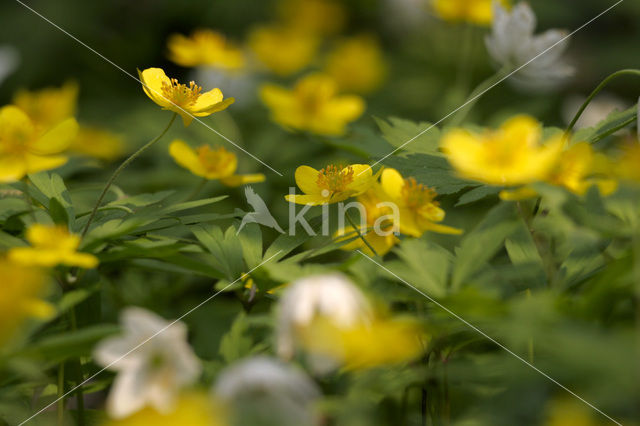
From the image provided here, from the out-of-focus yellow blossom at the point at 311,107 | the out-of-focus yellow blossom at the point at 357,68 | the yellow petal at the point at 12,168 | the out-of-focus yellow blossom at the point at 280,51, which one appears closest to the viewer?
the yellow petal at the point at 12,168

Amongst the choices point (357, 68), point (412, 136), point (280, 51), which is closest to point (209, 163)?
point (412, 136)

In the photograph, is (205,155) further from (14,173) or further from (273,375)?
(273,375)

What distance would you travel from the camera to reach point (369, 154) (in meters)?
1.29

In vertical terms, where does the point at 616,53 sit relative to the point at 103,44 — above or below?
below

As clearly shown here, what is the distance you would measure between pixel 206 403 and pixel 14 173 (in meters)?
0.50

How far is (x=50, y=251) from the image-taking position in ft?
2.75

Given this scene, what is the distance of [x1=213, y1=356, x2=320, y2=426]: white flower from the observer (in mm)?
663

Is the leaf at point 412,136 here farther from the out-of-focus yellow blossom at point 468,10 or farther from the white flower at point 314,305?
the out-of-focus yellow blossom at point 468,10

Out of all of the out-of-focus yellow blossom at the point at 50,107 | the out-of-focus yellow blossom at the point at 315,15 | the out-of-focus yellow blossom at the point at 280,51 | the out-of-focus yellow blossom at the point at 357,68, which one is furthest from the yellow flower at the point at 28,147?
the out-of-focus yellow blossom at the point at 315,15

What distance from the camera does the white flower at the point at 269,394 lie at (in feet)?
2.18

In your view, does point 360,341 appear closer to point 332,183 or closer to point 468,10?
point 332,183

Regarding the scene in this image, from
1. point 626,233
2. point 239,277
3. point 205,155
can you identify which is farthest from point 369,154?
point 626,233

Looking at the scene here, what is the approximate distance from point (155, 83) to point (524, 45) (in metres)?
0.94

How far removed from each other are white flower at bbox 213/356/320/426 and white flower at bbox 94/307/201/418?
0.07 metres
